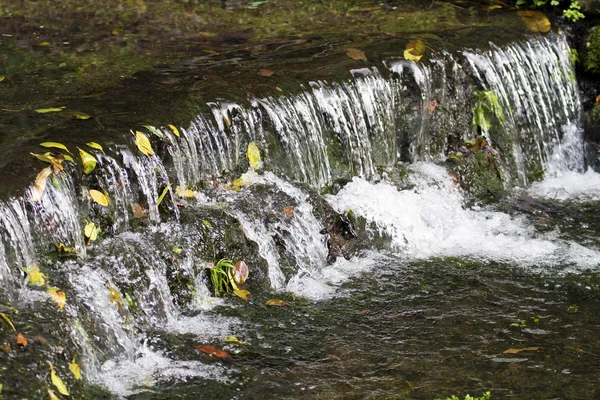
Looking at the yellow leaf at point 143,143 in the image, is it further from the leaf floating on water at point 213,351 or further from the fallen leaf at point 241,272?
the leaf floating on water at point 213,351

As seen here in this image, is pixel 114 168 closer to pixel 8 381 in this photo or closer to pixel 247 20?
pixel 8 381

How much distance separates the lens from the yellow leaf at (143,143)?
5.66m

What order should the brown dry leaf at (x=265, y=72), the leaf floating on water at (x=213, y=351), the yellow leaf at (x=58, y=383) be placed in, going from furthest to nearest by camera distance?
1. the brown dry leaf at (x=265, y=72)
2. the leaf floating on water at (x=213, y=351)
3. the yellow leaf at (x=58, y=383)

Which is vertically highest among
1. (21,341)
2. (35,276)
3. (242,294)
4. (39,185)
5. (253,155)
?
(39,185)

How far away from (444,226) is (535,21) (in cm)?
310

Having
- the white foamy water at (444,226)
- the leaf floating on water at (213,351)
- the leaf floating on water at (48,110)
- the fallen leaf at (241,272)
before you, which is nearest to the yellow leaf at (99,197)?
the fallen leaf at (241,272)

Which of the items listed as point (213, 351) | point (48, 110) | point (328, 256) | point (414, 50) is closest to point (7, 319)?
point (213, 351)

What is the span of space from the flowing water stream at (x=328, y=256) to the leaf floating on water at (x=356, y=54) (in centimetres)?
22

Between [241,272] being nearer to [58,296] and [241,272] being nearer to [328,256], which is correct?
[328,256]

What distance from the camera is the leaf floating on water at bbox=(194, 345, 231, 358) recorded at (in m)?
4.74

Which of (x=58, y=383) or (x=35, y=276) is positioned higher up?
(x=35, y=276)

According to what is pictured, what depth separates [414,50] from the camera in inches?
299

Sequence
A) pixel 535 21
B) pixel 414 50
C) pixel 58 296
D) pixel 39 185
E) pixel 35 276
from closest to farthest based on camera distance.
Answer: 1. pixel 58 296
2. pixel 35 276
3. pixel 39 185
4. pixel 414 50
5. pixel 535 21

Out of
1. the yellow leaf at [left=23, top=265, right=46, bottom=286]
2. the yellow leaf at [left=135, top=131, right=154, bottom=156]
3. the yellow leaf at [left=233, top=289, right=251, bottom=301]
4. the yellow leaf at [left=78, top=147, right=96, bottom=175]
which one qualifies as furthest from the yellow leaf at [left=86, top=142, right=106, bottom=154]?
the yellow leaf at [left=233, top=289, right=251, bottom=301]
